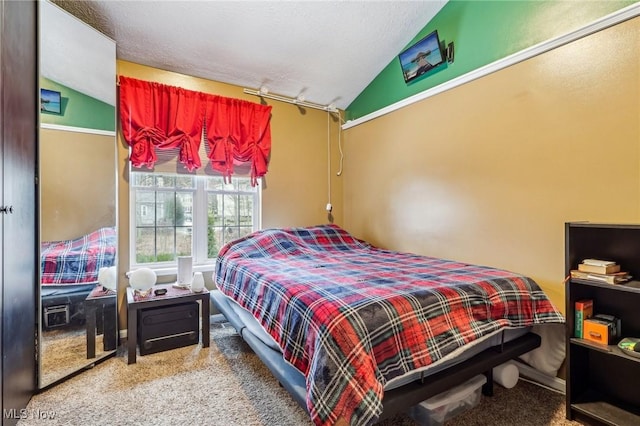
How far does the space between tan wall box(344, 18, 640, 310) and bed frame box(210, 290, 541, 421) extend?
0.52m

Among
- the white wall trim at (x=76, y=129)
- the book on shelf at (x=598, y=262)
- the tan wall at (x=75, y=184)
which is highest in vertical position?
the white wall trim at (x=76, y=129)

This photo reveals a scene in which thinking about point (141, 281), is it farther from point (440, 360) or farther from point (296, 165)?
point (440, 360)

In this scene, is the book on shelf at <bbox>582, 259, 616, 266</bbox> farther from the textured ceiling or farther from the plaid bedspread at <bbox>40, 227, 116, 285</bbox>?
the plaid bedspread at <bbox>40, 227, 116, 285</bbox>

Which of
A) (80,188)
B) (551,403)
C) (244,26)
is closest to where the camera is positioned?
(551,403)

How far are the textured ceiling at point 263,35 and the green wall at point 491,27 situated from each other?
20 cm

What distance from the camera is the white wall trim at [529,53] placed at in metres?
1.69

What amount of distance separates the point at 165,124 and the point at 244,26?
3.64ft

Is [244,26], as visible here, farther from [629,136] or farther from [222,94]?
[629,136]

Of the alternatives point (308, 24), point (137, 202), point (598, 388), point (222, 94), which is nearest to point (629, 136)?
point (598, 388)

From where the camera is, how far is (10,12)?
1558 millimetres

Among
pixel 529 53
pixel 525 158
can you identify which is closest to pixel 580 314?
pixel 525 158

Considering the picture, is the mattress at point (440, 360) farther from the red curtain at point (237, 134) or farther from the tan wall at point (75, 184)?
the red curtain at point (237, 134)
